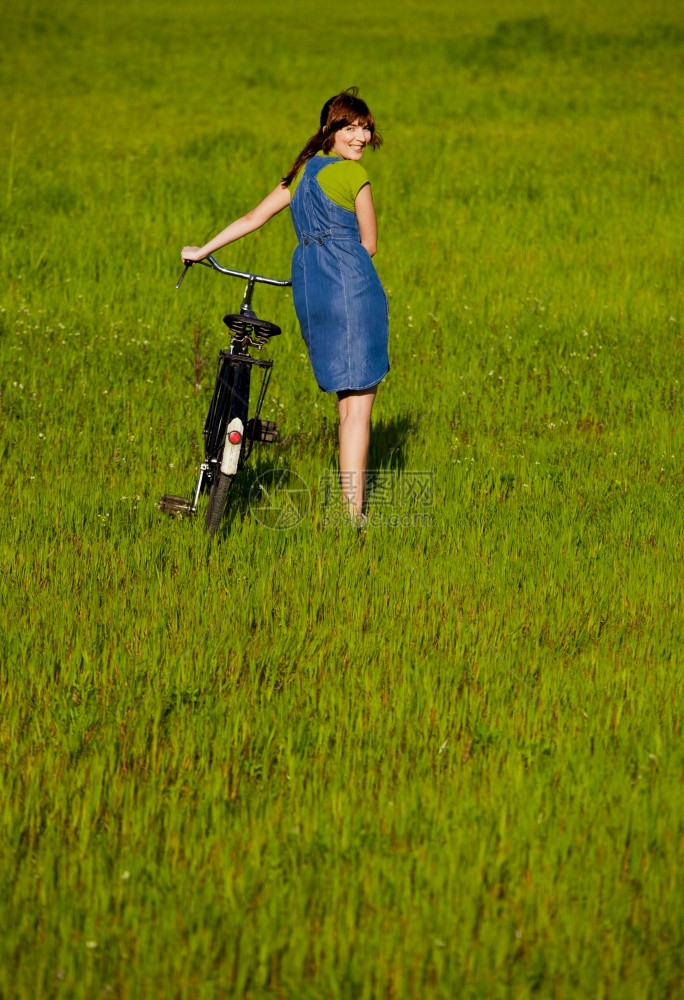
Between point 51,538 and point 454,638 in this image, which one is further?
point 51,538

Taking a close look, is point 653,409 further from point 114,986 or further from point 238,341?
point 114,986

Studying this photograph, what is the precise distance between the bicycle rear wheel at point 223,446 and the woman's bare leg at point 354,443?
2.20ft

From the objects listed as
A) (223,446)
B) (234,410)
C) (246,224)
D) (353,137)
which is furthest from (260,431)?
(353,137)

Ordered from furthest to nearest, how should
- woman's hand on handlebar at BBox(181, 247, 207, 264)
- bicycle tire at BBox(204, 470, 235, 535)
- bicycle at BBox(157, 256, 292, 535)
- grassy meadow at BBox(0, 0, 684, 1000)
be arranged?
1. woman's hand on handlebar at BBox(181, 247, 207, 264)
2. bicycle tire at BBox(204, 470, 235, 535)
3. bicycle at BBox(157, 256, 292, 535)
4. grassy meadow at BBox(0, 0, 684, 1000)

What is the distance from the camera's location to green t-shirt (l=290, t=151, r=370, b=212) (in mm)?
5898

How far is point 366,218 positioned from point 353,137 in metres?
0.39

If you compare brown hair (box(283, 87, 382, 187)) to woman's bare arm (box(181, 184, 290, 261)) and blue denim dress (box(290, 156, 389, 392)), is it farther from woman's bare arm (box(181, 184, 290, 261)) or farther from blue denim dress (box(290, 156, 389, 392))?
woman's bare arm (box(181, 184, 290, 261))

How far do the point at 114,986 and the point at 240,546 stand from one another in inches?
122

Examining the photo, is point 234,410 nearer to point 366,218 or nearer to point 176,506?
point 176,506

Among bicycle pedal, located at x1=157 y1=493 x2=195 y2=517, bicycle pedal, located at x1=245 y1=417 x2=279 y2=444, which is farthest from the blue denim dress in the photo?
bicycle pedal, located at x1=157 y1=493 x2=195 y2=517

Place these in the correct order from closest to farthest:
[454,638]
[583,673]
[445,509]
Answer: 1. [583,673]
2. [454,638]
3. [445,509]

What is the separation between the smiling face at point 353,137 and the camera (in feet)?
19.4

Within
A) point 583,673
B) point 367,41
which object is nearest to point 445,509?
point 583,673

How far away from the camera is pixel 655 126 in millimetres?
18469
